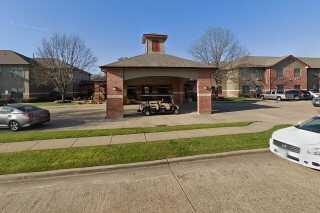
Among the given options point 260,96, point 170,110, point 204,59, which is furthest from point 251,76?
point 170,110

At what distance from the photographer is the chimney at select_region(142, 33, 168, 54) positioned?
2452cm

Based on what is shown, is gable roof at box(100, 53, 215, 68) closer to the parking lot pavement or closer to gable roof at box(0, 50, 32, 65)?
the parking lot pavement

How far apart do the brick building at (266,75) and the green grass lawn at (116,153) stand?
37353 mm

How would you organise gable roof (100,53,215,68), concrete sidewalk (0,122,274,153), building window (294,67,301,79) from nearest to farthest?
1. concrete sidewalk (0,122,274,153)
2. gable roof (100,53,215,68)
3. building window (294,67,301,79)

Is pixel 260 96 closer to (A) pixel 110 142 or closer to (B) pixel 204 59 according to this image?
(B) pixel 204 59

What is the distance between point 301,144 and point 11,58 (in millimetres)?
48805

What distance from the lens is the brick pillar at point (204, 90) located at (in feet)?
61.4

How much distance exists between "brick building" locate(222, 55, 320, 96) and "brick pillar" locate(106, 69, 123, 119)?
30.3 m

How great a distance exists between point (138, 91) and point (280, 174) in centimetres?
2497

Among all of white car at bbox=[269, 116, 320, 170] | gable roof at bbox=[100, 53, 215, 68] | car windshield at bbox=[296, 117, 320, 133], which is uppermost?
gable roof at bbox=[100, 53, 215, 68]

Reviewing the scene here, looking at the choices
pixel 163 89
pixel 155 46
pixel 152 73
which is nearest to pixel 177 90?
pixel 163 89

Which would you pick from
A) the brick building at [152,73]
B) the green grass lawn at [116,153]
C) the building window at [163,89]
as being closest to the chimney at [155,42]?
the brick building at [152,73]

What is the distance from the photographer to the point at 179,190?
4273 mm

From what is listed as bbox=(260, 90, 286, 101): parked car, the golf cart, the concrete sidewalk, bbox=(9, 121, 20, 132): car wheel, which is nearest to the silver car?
bbox=(9, 121, 20, 132): car wheel
